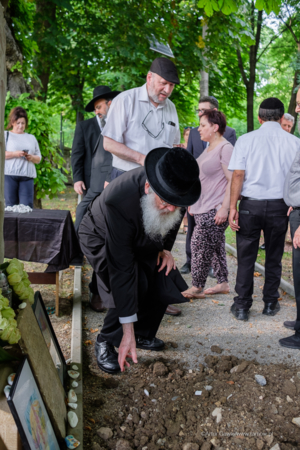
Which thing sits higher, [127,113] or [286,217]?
[127,113]

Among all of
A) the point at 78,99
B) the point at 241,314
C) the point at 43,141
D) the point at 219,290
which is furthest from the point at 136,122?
the point at 78,99

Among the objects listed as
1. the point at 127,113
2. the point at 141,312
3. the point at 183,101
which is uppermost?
the point at 183,101

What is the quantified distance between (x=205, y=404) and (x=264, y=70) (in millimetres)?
16884

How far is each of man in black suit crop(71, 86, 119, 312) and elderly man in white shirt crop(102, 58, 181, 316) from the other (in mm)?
971

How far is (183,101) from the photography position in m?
12.8

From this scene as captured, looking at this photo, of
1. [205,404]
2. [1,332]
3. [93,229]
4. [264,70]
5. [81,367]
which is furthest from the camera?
[264,70]

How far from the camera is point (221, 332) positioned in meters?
3.99

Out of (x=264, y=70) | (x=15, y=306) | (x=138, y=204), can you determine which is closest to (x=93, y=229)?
(x=138, y=204)

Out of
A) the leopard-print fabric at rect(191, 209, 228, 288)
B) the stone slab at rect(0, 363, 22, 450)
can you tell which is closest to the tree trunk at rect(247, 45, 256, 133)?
the leopard-print fabric at rect(191, 209, 228, 288)

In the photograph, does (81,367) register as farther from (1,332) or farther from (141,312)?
(1,332)

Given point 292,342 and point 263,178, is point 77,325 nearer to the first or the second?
point 292,342

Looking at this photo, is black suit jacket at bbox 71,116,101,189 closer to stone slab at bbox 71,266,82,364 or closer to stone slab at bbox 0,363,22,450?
stone slab at bbox 71,266,82,364

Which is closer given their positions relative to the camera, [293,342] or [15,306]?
[15,306]

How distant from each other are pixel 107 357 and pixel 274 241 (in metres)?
2.10
